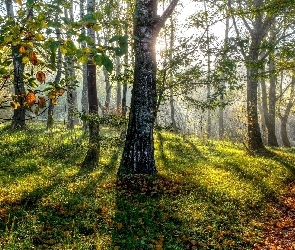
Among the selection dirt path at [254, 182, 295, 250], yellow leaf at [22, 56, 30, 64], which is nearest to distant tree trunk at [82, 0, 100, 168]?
dirt path at [254, 182, 295, 250]

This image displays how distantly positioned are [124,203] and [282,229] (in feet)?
13.2

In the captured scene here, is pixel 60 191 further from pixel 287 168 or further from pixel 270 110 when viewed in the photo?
pixel 270 110

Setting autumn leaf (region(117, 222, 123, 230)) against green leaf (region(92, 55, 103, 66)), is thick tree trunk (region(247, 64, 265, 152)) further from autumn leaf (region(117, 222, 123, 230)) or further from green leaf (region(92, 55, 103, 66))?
green leaf (region(92, 55, 103, 66))

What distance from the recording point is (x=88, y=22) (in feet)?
6.82

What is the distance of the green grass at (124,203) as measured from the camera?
535 centimetres

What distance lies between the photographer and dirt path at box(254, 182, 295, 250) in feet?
20.2

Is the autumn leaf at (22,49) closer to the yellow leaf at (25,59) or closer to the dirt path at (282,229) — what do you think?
the yellow leaf at (25,59)

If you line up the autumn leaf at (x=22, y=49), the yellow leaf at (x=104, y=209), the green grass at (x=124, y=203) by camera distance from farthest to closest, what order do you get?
the yellow leaf at (x=104, y=209), the green grass at (x=124, y=203), the autumn leaf at (x=22, y=49)

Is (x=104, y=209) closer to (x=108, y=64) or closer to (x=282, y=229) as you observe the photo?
(x=282, y=229)

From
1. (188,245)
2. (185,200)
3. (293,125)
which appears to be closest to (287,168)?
(185,200)

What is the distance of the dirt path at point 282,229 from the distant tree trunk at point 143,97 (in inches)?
142

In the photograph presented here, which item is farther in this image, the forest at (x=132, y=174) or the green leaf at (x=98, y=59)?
the forest at (x=132, y=174)

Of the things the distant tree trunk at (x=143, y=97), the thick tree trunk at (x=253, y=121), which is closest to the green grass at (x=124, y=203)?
the distant tree trunk at (x=143, y=97)

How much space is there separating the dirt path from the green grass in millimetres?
212
